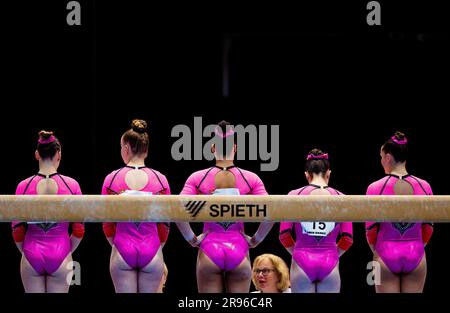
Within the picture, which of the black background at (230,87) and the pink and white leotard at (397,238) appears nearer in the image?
the pink and white leotard at (397,238)

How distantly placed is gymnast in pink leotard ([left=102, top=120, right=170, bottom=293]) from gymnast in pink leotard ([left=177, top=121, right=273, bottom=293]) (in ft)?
0.74

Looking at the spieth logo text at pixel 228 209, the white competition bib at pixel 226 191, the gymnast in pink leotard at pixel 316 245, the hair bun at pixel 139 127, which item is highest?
the hair bun at pixel 139 127

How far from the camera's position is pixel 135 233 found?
5988 millimetres

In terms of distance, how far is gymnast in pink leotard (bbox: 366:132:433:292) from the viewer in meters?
6.06

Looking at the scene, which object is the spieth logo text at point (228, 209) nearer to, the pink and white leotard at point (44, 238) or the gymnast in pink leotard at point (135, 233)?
the gymnast in pink leotard at point (135, 233)

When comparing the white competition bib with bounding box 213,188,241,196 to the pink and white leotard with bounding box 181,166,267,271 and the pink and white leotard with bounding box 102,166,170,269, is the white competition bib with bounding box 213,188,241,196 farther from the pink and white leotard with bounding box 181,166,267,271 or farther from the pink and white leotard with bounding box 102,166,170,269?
the pink and white leotard with bounding box 102,166,170,269

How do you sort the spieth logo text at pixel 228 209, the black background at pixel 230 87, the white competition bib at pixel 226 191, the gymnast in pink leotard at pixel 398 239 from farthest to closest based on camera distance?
the black background at pixel 230 87, the gymnast in pink leotard at pixel 398 239, the white competition bib at pixel 226 191, the spieth logo text at pixel 228 209

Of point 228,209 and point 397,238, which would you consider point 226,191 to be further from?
point 397,238

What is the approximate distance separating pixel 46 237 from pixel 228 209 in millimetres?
1267

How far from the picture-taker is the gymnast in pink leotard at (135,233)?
5973 millimetres

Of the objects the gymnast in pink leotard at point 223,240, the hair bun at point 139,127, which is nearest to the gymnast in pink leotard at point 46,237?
the hair bun at point 139,127

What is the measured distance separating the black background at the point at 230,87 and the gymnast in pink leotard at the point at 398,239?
80.6 inches

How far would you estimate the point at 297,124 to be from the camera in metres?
8.24

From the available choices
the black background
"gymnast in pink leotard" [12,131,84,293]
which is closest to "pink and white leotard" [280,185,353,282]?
"gymnast in pink leotard" [12,131,84,293]
